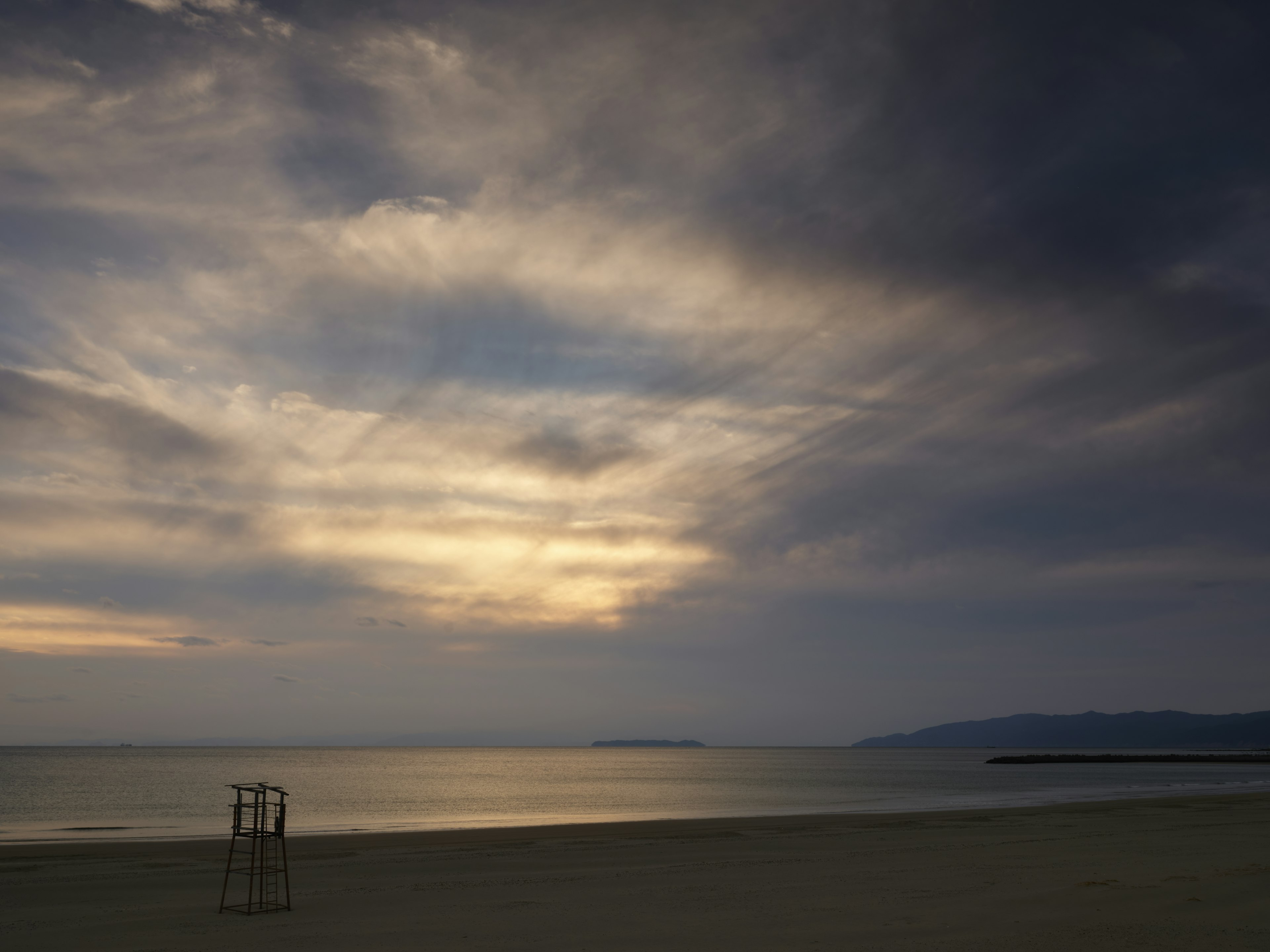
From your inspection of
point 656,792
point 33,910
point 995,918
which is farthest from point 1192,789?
point 33,910

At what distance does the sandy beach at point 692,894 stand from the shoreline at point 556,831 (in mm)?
627

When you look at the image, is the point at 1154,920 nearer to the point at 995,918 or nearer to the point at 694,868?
the point at 995,918

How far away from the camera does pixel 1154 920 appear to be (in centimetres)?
1320

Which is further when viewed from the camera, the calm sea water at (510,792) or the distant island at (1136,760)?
the distant island at (1136,760)

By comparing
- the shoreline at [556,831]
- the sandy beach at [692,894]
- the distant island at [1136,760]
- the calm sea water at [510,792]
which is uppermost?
the sandy beach at [692,894]

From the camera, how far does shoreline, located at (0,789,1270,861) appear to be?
28.7 meters

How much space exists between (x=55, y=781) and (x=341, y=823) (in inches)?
2587

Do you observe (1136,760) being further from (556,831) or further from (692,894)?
(692,894)

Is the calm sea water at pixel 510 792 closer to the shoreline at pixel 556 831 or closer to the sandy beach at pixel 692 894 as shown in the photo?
the shoreline at pixel 556 831

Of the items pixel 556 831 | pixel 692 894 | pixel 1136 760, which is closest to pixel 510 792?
pixel 556 831

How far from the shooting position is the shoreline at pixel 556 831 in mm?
28703

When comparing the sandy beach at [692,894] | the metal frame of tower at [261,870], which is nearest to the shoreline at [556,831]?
the sandy beach at [692,894]

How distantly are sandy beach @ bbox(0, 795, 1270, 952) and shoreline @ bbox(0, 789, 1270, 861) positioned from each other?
627 millimetres

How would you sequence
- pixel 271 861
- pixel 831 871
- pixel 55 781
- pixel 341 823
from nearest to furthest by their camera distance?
1. pixel 831 871
2. pixel 271 861
3. pixel 341 823
4. pixel 55 781
